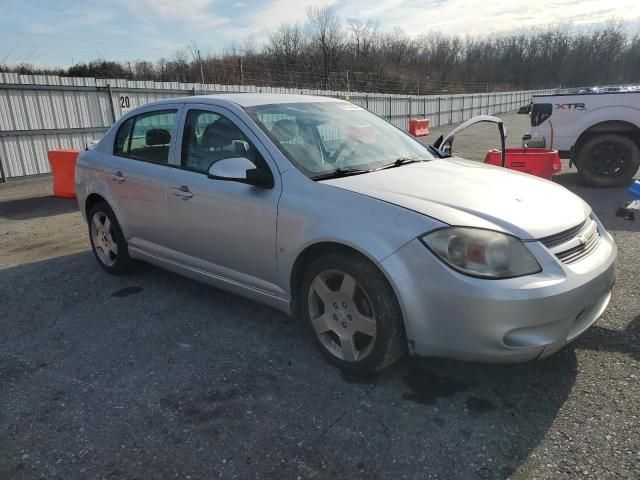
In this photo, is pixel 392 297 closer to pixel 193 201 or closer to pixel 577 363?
pixel 577 363

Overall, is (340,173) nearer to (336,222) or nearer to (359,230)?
(336,222)

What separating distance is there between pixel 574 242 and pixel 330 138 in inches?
68.7

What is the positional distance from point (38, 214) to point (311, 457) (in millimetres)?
7437

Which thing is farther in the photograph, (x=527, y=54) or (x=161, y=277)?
(x=527, y=54)

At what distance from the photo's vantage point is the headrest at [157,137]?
3947mm

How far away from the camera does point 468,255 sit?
7.83 feet

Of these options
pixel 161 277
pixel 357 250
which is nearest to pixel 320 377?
pixel 357 250

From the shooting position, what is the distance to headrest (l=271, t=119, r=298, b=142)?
3293 mm

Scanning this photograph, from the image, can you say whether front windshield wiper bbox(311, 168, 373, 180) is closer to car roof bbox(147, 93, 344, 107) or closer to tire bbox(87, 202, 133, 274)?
car roof bbox(147, 93, 344, 107)

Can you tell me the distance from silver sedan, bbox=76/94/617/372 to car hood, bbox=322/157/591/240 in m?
0.01

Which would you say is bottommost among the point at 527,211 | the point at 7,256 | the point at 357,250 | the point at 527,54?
the point at 7,256

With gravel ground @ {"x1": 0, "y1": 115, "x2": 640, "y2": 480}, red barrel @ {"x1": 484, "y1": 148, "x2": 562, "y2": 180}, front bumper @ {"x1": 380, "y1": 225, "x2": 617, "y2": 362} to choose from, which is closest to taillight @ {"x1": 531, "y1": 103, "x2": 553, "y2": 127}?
red barrel @ {"x1": 484, "y1": 148, "x2": 562, "y2": 180}

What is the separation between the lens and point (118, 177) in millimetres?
4309

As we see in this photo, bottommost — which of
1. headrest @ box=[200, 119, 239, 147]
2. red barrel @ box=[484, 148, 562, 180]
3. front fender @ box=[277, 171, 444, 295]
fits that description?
red barrel @ box=[484, 148, 562, 180]
